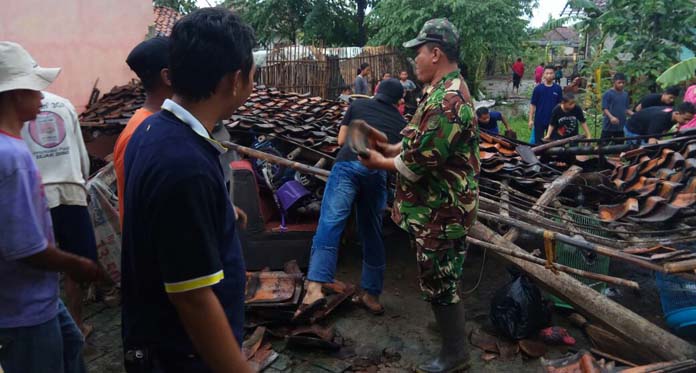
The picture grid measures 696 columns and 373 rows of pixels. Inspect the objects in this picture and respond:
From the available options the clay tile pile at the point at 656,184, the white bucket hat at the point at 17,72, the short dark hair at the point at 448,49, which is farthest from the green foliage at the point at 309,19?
the white bucket hat at the point at 17,72

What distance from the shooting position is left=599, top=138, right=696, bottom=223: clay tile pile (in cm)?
406

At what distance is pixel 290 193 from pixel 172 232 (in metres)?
3.94

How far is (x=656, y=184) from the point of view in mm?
4430

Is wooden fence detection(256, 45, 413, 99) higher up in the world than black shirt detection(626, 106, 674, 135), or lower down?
higher up

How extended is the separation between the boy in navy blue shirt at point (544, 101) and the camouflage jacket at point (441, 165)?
270 inches

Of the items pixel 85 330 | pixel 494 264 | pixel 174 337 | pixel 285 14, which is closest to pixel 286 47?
pixel 285 14

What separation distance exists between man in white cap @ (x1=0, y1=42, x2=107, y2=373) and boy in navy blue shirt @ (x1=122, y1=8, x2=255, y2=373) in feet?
2.06

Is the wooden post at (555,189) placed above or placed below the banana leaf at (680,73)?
below

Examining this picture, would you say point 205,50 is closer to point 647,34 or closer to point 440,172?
point 440,172

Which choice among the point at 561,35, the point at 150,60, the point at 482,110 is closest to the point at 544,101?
the point at 482,110

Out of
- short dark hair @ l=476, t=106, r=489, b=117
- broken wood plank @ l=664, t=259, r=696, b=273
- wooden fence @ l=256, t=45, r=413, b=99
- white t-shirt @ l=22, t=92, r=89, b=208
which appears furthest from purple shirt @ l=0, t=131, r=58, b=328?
wooden fence @ l=256, t=45, r=413, b=99

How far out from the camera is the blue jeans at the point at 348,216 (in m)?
4.22

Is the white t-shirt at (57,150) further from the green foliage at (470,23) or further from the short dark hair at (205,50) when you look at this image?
the green foliage at (470,23)

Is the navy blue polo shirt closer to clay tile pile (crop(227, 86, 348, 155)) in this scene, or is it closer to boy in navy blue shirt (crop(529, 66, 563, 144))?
clay tile pile (crop(227, 86, 348, 155))
